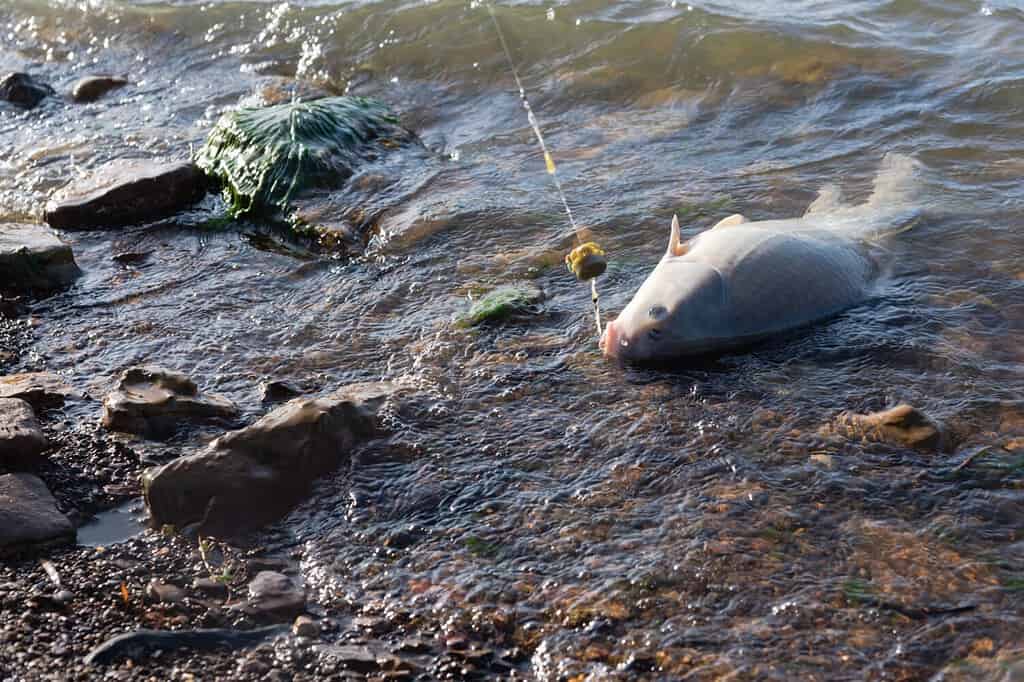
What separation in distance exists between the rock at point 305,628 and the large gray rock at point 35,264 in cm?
389

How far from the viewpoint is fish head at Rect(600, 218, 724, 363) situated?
5879mm

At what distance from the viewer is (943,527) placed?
4.57m

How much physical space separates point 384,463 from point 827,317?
Result: 2640mm

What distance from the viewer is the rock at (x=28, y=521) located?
474 centimetres

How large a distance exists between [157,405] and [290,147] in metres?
3.82

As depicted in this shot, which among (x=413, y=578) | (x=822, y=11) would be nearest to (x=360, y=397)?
(x=413, y=578)

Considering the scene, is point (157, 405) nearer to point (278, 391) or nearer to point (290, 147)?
point (278, 391)

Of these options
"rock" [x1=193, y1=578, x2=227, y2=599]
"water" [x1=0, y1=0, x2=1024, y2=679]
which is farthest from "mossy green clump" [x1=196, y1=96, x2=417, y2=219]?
"rock" [x1=193, y1=578, x2=227, y2=599]

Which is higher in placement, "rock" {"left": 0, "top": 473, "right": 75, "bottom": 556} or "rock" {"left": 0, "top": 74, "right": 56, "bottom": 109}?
"rock" {"left": 0, "top": 74, "right": 56, "bottom": 109}

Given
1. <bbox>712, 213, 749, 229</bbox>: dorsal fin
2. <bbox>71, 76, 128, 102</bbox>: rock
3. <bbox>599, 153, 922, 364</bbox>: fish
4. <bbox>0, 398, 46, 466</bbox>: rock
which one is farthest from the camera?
<bbox>71, 76, 128, 102</bbox>: rock

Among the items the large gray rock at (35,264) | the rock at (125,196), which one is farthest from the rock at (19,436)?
the rock at (125,196)

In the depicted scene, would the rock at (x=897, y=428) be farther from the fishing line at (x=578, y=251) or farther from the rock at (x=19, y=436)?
the rock at (x=19, y=436)

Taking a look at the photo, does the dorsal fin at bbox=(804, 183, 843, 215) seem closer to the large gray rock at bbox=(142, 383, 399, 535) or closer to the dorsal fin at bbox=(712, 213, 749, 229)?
the dorsal fin at bbox=(712, 213, 749, 229)

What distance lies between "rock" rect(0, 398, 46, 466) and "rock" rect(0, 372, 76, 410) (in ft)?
1.05
